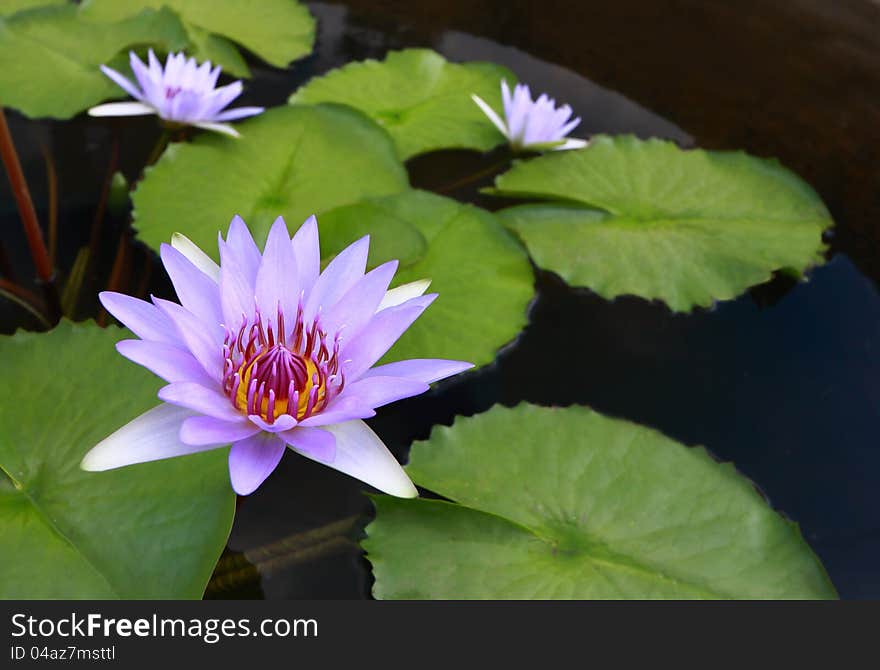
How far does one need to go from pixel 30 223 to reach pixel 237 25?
1.59 metres

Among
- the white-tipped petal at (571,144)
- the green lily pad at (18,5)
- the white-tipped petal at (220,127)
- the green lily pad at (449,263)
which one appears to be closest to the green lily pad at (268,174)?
the white-tipped petal at (220,127)

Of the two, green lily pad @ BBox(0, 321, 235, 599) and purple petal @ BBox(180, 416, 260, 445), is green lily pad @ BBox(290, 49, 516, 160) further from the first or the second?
purple petal @ BBox(180, 416, 260, 445)

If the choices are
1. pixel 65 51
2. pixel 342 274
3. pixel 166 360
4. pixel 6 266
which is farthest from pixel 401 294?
pixel 65 51

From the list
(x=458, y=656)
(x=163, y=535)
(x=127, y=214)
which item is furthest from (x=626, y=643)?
(x=127, y=214)

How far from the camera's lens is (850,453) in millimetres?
2043

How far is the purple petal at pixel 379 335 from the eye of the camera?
4.13 feet

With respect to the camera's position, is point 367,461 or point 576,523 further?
point 576,523

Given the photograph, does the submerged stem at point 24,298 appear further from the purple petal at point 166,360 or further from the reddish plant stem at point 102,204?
the purple petal at point 166,360

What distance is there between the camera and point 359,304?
52.4 inches

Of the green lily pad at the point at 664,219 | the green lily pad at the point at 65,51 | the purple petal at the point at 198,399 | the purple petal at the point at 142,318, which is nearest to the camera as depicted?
the purple petal at the point at 198,399

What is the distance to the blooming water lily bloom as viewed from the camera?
1.18m

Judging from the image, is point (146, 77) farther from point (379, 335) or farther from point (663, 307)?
point (663, 307)

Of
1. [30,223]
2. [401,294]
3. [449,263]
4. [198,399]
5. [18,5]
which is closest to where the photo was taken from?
[198,399]

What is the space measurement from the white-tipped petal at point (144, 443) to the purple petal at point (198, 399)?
6 centimetres
